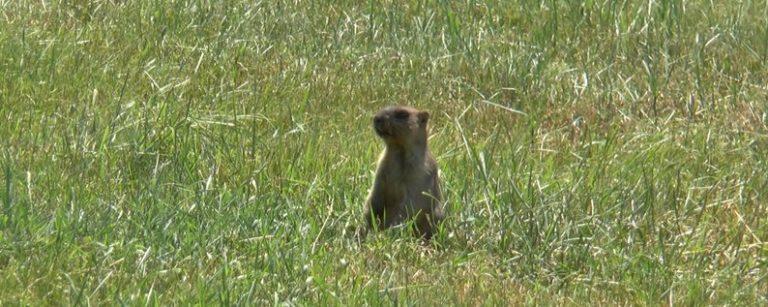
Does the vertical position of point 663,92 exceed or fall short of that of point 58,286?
it falls short

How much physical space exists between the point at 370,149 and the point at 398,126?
617mm

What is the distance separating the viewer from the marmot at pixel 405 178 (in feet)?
25.7

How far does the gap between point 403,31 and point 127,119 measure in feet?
8.41

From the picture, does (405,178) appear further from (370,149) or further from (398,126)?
(370,149)

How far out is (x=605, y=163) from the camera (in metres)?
8.62

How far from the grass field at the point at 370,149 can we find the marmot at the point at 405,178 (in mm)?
153

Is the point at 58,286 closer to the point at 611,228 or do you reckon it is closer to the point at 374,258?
the point at 374,258

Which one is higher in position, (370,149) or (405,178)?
(405,178)

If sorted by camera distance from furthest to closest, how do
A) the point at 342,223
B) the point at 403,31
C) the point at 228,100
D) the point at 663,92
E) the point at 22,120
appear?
the point at 403,31 → the point at 663,92 → the point at 228,100 → the point at 22,120 → the point at 342,223

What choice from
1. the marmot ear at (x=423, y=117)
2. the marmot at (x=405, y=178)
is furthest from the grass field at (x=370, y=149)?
the marmot ear at (x=423, y=117)

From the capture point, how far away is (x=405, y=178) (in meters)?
8.02

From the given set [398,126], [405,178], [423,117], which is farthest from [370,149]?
[405,178]

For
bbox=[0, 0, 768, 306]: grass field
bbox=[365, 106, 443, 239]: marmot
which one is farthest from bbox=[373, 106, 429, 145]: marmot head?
bbox=[0, 0, 768, 306]: grass field

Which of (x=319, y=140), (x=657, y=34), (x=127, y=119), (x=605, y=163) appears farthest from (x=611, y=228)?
(x=657, y=34)
